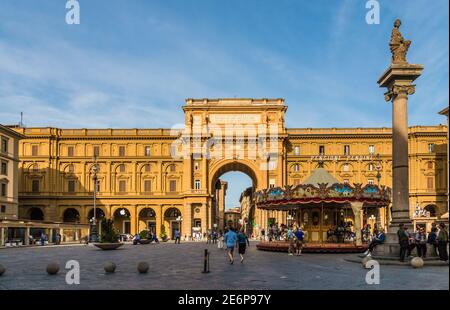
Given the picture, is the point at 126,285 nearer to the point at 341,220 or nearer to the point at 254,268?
the point at 254,268

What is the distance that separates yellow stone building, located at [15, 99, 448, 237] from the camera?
77375 millimetres

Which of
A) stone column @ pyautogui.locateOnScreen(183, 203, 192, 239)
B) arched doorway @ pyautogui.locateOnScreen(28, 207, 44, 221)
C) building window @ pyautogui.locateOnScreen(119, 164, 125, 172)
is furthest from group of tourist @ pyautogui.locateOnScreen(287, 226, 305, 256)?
arched doorway @ pyautogui.locateOnScreen(28, 207, 44, 221)

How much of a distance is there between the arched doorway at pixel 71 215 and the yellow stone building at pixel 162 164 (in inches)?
8.7

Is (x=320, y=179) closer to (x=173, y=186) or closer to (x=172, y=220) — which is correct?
(x=173, y=186)

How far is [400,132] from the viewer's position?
21047 millimetres

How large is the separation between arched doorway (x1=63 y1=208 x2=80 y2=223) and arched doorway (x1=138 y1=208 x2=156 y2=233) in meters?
9.84

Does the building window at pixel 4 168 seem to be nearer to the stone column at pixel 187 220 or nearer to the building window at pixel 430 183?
the stone column at pixel 187 220

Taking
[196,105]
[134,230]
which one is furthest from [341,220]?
[134,230]

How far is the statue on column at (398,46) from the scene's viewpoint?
21.7 meters

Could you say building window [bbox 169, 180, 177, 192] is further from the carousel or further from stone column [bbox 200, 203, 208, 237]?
the carousel

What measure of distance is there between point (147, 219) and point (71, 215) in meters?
12.2

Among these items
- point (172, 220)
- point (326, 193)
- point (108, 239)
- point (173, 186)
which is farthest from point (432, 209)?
point (108, 239)

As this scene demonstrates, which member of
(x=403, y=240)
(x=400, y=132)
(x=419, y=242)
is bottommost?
(x=419, y=242)

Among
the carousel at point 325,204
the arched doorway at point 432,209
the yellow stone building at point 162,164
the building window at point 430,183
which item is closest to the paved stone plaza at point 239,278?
the carousel at point 325,204
